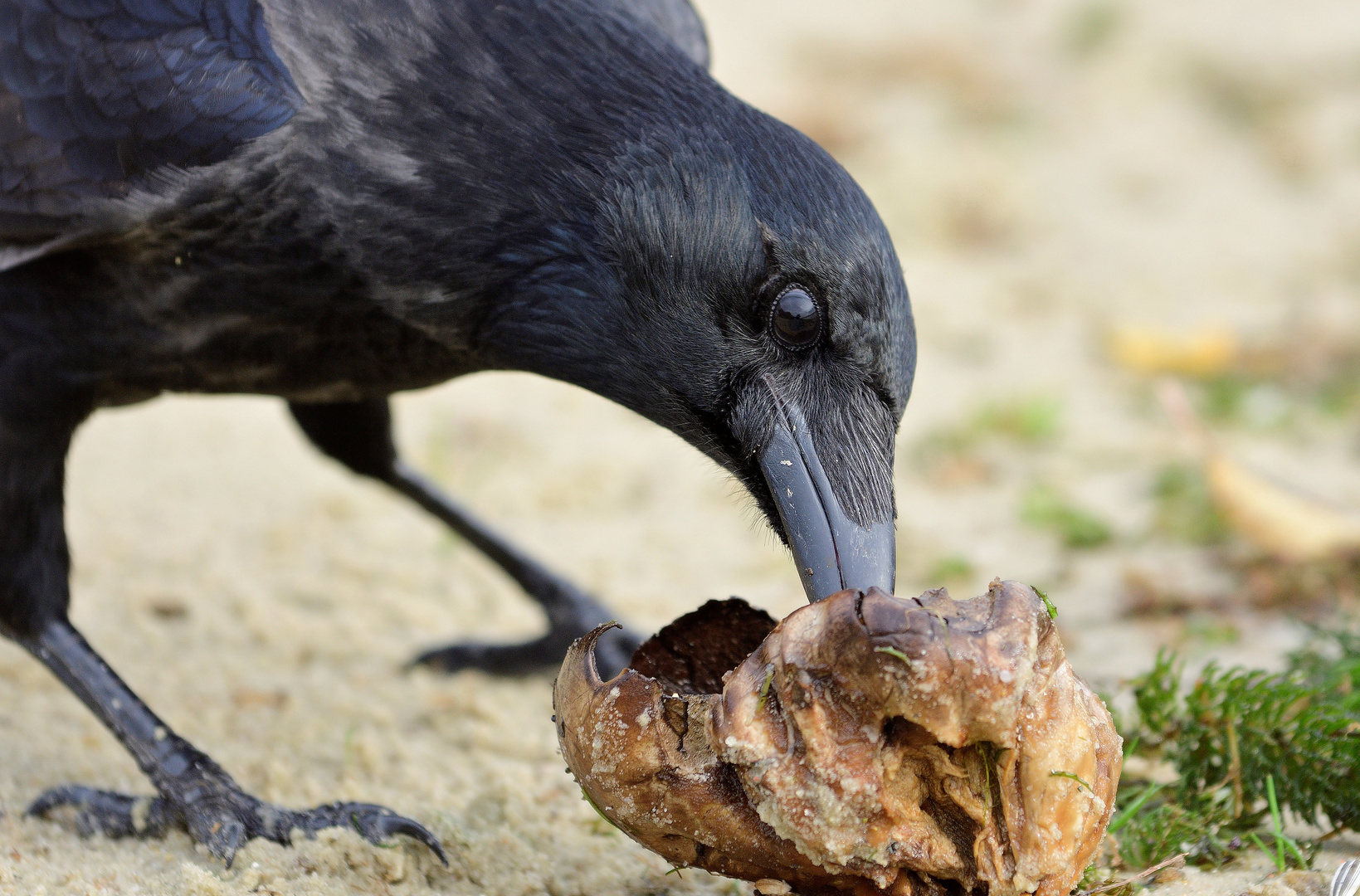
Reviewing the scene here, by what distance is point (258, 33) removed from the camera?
2461 millimetres

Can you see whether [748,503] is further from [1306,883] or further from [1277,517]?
[1277,517]

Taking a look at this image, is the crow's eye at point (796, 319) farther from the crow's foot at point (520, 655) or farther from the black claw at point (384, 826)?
the crow's foot at point (520, 655)

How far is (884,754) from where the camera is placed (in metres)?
1.69

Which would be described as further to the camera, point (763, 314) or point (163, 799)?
point (163, 799)

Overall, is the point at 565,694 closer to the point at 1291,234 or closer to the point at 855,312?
the point at 855,312

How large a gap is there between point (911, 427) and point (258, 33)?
11.3 ft

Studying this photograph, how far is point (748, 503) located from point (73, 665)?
1.47 meters

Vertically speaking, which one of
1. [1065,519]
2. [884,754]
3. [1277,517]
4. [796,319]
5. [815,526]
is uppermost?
[1065,519]

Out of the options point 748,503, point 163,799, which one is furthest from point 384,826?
point 748,503

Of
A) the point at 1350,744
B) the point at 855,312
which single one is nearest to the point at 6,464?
the point at 855,312

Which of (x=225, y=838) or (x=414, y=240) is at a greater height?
(x=414, y=240)

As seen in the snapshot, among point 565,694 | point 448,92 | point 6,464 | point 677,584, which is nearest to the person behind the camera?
point 565,694

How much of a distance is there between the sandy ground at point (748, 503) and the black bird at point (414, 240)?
241mm

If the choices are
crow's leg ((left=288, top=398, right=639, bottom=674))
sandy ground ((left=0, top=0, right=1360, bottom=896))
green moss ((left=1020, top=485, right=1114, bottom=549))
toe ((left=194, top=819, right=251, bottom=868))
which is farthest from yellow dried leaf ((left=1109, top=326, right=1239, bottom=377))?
toe ((left=194, top=819, right=251, bottom=868))
